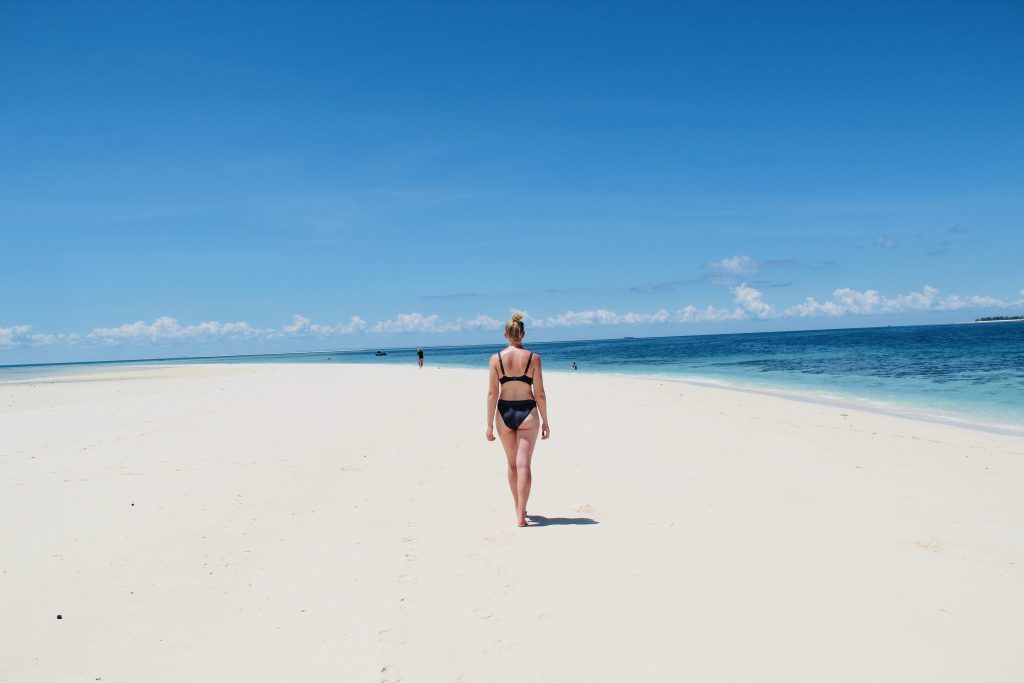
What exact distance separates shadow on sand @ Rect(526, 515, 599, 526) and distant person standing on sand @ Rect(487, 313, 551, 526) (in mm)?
228

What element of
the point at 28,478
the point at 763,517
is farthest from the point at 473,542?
the point at 28,478

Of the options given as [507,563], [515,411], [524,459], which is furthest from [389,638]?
[515,411]

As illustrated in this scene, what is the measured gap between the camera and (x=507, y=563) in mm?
5227

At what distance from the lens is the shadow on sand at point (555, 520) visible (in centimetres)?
630

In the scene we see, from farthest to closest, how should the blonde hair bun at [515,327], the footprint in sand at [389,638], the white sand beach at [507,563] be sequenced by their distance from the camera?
the blonde hair bun at [515,327] < the footprint in sand at [389,638] < the white sand beach at [507,563]

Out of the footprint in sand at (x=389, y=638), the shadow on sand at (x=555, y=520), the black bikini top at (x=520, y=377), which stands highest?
the black bikini top at (x=520, y=377)

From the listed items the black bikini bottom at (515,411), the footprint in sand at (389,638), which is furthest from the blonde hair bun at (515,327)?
the footprint in sand at (389,638)

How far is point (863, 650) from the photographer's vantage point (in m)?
3.76

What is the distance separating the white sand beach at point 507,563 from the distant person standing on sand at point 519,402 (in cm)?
66

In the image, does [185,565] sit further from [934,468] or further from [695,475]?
[934,468]

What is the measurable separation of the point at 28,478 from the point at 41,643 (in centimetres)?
584

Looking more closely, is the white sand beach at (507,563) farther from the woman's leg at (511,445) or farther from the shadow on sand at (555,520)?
the woman's leg at (511,445)

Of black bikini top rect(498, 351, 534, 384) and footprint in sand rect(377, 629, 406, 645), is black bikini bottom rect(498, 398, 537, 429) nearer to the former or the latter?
black bikini top rect(498, 351, 534, 384)

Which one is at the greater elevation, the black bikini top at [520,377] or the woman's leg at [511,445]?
the black bikini top at [520,377]
